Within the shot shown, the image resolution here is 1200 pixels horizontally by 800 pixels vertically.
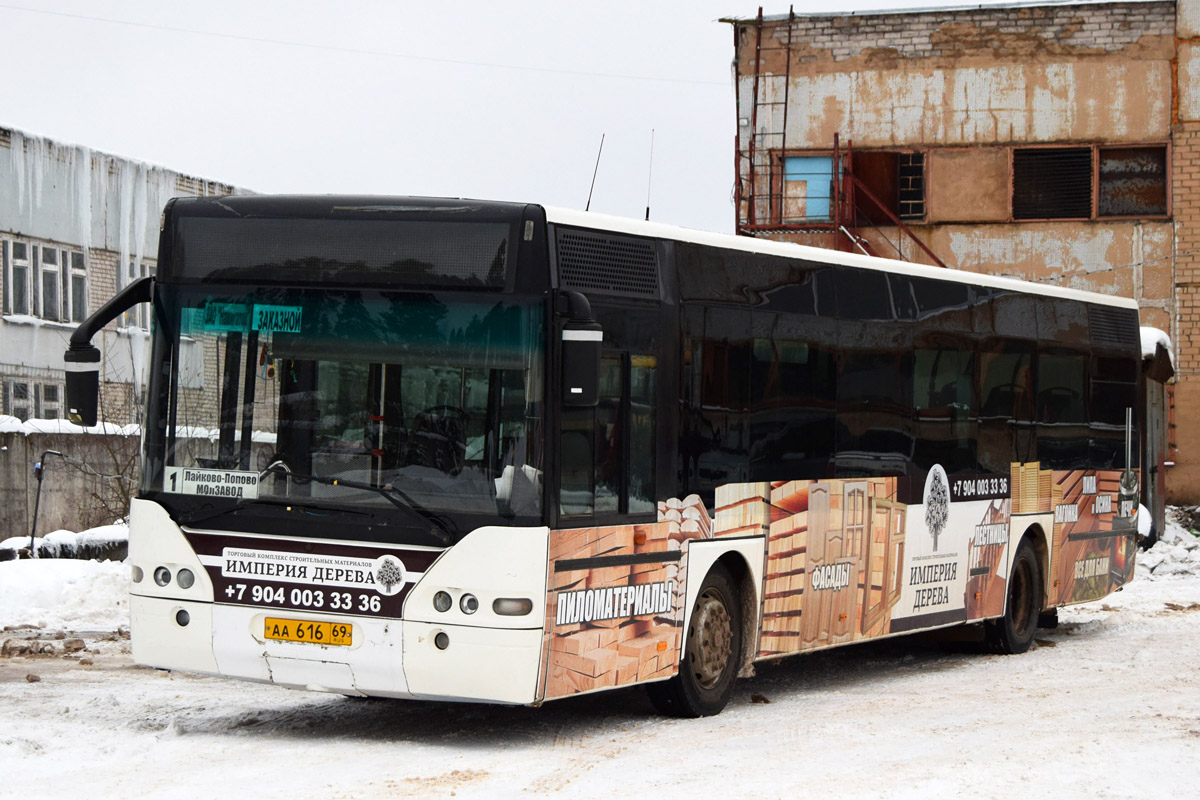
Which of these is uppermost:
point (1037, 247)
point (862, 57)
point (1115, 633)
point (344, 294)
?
point (862, 57)

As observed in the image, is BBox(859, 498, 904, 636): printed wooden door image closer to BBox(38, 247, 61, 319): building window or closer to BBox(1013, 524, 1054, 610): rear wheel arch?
BBox(1013, 524, 1054, 610): rear wheel arch

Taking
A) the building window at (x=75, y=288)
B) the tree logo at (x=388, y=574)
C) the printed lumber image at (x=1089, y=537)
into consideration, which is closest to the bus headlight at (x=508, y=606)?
the tree logo at (x=388, y=574)

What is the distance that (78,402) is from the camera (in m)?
9.71

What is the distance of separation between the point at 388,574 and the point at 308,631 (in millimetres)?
578

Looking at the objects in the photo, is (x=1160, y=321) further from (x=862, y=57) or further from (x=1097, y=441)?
(x=1097, y=441)

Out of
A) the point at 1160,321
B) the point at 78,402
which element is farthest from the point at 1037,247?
the point at 78,402

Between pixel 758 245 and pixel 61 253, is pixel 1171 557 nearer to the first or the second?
pixel 758 245

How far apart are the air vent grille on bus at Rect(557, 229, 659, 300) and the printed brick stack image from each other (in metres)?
1.32

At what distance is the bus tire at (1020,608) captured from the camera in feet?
52.7

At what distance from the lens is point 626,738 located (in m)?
10.2

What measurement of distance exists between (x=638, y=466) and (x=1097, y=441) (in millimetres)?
8588

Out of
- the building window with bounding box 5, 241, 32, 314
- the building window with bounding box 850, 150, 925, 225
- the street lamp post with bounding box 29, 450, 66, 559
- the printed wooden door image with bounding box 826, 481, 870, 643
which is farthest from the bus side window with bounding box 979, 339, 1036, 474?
the building window with bounding box 5, 241, 32, 314

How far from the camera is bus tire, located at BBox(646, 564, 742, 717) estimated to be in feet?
36.2

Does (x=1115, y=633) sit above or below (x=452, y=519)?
below
